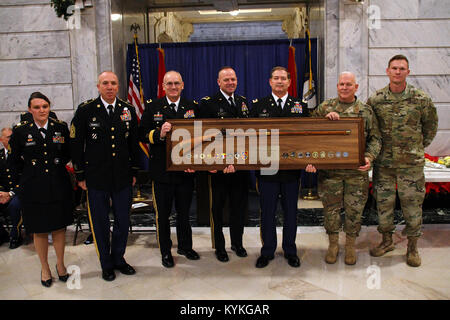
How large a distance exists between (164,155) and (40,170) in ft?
3.16

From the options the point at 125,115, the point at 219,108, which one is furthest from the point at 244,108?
the point at 125,115

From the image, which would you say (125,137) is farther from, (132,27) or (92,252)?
(132,27)

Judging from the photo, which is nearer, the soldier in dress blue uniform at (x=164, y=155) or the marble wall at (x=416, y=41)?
the soldier in dress blue uniform at (x=164, y=155)

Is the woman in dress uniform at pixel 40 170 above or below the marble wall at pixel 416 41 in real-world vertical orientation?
below

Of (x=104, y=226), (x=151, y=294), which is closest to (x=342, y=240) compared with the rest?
(x=151, y=294)

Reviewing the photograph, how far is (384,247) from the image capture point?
3.63 m

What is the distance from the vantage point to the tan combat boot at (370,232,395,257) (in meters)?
3.58

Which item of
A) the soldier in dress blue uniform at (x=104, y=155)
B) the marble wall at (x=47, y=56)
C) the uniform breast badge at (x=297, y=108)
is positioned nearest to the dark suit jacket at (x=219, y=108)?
the uniform breast badge at (x=297, y=108)

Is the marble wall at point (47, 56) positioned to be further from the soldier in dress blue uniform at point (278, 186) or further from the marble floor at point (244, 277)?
the soldier in dress blue uniform at point (278, 186)

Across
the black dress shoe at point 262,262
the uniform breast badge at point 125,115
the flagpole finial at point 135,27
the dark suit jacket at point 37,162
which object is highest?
the flagpole finial at point 135,27

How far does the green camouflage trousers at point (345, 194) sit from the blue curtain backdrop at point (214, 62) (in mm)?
3038

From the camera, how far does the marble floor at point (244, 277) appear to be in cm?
287

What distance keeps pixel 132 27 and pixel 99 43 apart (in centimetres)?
113

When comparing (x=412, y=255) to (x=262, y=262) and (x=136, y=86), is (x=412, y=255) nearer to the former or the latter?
(x=262, y=262)
